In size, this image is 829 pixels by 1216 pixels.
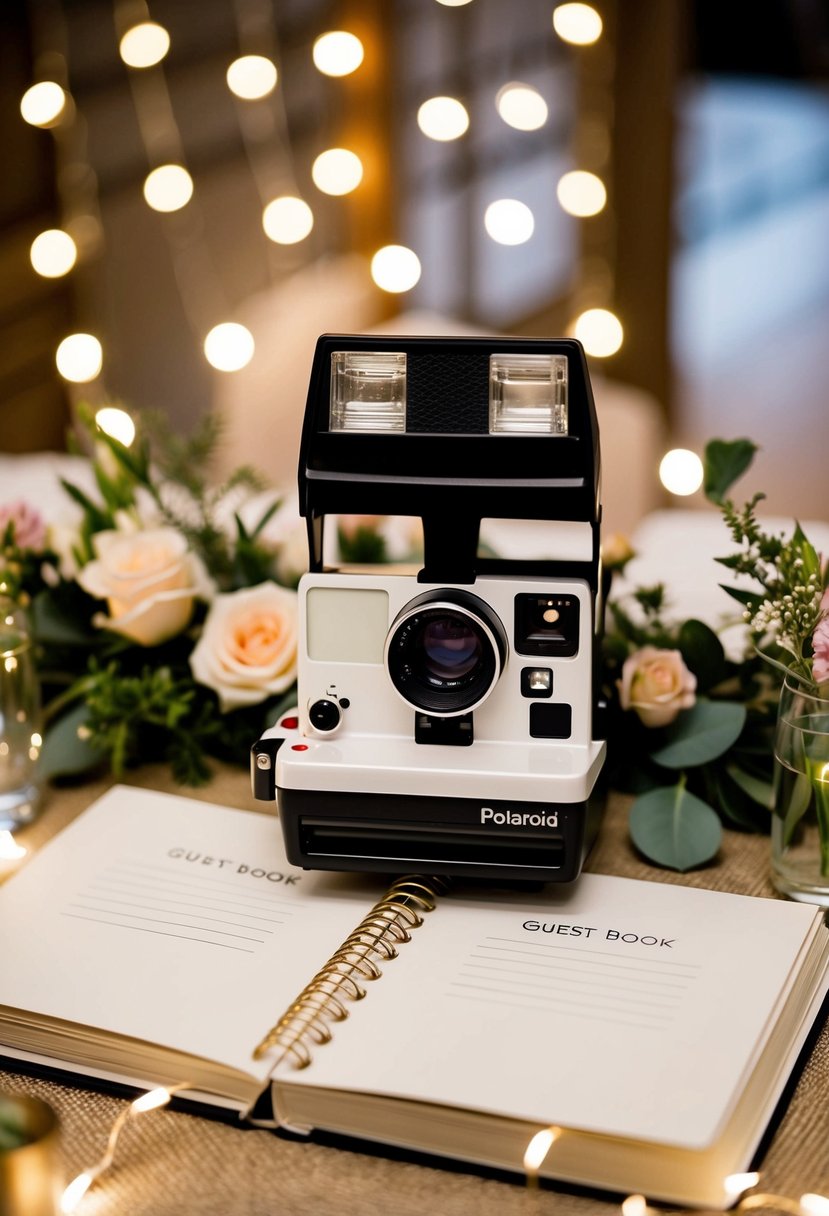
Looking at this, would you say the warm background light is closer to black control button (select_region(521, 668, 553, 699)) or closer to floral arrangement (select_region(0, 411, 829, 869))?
floral arrangement (select_region(0, 411, 829, 869))

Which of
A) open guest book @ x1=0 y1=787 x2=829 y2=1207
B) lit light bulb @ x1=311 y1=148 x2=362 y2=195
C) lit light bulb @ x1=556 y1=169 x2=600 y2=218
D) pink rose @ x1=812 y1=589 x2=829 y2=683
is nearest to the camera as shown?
open guest book @ x1=0 y1=787 x2=829 y2=1207

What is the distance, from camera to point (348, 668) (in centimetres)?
86

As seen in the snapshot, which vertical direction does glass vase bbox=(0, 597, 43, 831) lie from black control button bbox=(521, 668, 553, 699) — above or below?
below

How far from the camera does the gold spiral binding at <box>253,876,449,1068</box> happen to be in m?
0.71

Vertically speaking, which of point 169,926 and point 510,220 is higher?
point 510,220

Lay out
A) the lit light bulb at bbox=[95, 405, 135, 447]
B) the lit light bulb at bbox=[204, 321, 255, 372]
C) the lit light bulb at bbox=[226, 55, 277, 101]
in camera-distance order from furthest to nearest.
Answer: the lit light bulb at bbox=[226, 55, 277, 101], the lit light bulb at bbox=[204, 321, 255, 372], the lit light bulb at bbox=[95, 405, 135, 447]

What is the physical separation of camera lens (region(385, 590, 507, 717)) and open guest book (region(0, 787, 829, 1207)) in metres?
0.13

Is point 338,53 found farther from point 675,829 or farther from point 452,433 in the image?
point 675,829

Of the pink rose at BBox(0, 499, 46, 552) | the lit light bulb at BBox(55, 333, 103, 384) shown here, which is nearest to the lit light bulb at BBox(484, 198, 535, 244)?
the lit light bulb at BBox(55, 333, 103, 384)

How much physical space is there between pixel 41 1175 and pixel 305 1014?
203 millimetres

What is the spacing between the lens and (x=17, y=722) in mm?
996

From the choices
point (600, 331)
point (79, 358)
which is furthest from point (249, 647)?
point (600, 331)

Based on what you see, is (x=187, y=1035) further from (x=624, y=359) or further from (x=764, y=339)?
(x=764, y=339)

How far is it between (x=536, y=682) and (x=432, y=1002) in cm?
22
